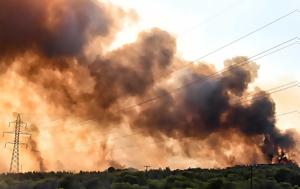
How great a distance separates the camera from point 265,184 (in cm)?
15212

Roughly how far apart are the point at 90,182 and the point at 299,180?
7296 cm

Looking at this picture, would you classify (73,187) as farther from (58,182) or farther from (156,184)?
(156,184)

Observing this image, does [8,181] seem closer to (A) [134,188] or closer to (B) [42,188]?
(B) [42,188]

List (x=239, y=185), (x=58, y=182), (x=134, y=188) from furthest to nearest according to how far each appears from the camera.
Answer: (x=58, y=182), (x=239, y=185), (x=134, y=188)

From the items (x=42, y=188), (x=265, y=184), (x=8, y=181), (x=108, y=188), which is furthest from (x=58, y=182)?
(x=265, y=184)

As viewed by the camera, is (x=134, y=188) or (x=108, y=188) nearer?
(x=134, y=188)

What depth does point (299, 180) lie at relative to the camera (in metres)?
180

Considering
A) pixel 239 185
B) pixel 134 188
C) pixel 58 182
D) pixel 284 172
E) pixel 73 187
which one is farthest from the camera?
pixel 284 172

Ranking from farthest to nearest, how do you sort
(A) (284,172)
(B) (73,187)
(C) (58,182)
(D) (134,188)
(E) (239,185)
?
(A) (284,172), (C) (58,182), (B) (73,187), (E) (239,185), (D) (134,188)

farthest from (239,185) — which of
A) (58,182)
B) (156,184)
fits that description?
(58,182)

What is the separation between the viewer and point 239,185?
150625 millimetres

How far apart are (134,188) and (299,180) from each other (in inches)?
2715

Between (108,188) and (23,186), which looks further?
(23,186)

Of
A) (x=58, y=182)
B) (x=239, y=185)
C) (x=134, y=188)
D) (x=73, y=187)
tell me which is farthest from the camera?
(x=58, y=182)
